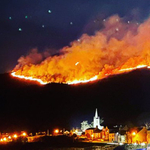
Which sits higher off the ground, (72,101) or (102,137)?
(72,101)

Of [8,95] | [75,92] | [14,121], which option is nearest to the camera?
[14,121]

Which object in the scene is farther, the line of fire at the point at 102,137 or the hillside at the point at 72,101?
the hillside at the point at 72,101

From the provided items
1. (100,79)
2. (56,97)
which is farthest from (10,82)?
(100,79)

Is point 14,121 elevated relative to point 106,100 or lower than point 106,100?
lower

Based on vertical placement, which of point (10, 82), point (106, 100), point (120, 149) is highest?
point (10, 82)

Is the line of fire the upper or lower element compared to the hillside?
lower

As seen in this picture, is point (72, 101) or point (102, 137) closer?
point (102, 137)

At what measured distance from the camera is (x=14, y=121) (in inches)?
2009

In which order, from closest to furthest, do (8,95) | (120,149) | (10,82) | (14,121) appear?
(120,149) < (14,121) < (8,95) < (10,82)

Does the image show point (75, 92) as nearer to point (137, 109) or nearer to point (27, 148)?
point (137, 109)

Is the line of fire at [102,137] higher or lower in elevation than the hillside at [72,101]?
lower

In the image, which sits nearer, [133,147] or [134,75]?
[133,147]

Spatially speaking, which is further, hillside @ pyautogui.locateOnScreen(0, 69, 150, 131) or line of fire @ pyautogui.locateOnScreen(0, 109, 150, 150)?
hillside @ pyautogui.locateOnScreen(0, 69, 150, 131)

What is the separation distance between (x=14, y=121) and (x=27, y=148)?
2136cm
